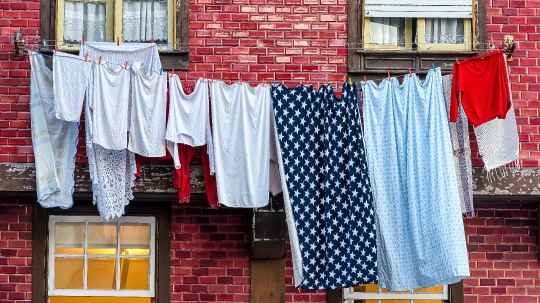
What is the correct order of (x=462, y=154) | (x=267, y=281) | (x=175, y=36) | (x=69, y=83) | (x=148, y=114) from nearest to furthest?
(x=69, y=83) → (x=148, y=114) → (x=462, y=154) → (x=267, y=281) → (x=175, y=36)

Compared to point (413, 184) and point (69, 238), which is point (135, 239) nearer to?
point (69, 238)

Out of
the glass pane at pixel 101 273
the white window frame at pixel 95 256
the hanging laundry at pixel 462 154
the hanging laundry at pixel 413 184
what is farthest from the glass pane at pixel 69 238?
the hanging laundry at pixel 462 154

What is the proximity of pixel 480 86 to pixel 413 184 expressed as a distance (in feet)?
3.58

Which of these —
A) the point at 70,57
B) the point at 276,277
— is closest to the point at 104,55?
the point at 70,57

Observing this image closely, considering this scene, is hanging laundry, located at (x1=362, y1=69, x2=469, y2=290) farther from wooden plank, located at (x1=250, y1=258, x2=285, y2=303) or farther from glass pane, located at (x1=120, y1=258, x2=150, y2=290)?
glass pane, located at (x1=120, y1=258, x2=150, y2=290)

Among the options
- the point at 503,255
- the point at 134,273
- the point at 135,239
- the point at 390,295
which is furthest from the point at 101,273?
the point at 503,255

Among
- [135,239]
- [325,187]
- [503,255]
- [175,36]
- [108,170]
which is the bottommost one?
[503,255]

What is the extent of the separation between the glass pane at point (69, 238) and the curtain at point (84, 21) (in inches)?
72.8

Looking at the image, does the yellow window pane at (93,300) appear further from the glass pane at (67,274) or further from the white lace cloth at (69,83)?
the white lace cloth at (69,83)

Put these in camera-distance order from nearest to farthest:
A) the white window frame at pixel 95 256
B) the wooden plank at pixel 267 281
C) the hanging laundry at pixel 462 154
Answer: the hanging laundry at pixel 462 154
the wooden plank at pixel 267 281
the white window frame at pixel 95 256

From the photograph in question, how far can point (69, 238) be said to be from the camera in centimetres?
845

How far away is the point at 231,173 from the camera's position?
768cm

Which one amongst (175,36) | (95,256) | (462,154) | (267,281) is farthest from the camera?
(95,256)

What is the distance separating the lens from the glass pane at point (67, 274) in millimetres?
8352
